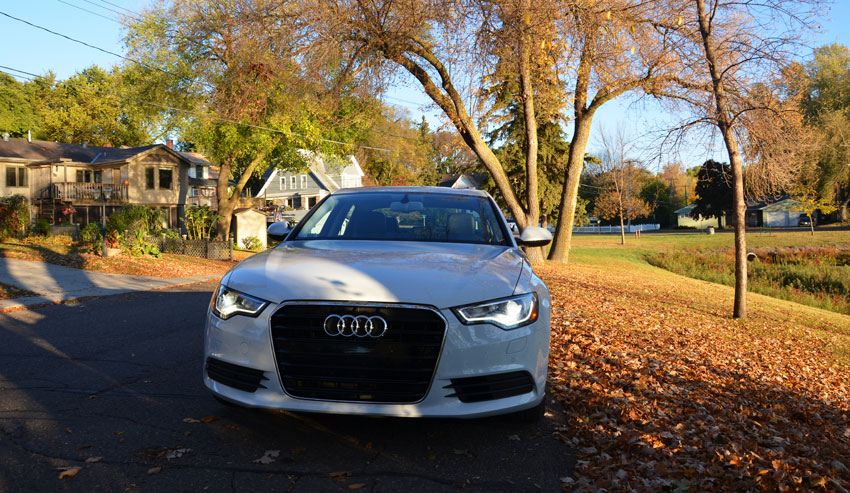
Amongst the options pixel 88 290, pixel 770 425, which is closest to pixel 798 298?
pixel 770 425

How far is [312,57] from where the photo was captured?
15484 mm

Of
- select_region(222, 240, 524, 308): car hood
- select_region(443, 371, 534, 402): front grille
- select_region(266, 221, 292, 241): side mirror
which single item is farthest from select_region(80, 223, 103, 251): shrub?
select_region(443, 371, 534, 402): front grille

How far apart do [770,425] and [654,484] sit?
2.25 m

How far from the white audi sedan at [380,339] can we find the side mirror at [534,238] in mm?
1455

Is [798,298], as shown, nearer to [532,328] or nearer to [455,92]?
[455,92]

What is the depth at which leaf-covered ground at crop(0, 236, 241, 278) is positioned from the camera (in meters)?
16.2

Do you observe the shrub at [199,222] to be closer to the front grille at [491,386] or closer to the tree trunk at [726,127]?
the tree trunk at [726,127]

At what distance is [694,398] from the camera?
5.77 meters

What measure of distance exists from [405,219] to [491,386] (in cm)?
207

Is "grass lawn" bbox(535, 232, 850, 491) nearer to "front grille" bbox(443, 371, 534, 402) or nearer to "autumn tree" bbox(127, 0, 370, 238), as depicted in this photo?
"front grille" bbox(443, 371, 534, 402)

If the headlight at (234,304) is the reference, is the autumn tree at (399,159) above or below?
above

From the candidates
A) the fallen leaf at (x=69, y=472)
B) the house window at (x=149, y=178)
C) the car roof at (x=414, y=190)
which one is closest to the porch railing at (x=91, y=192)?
the house window at (x=149, y=178)

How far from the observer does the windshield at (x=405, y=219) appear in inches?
206

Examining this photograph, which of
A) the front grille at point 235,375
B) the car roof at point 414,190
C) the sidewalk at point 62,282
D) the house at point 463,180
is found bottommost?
the sidewalk at point 62,282
